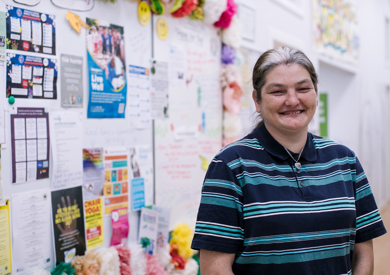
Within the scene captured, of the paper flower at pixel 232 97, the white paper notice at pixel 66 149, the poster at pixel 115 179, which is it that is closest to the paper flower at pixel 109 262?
the poster at pixel 115 179

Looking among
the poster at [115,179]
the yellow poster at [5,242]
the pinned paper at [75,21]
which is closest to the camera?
the yellow poster at [5,242]

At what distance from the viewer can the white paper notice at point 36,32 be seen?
5.14 feet

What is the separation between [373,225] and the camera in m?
1.27

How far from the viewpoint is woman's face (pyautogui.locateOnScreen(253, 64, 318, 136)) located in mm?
1188

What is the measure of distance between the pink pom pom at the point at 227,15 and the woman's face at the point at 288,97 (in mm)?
1483

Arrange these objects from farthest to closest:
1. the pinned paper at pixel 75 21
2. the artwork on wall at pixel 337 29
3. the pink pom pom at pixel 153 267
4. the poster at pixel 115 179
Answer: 1. the artwork on wall at pixel 337 29
2. the pink pom pom at pixel 153 267
3. the poster at pixel 115 179
4. the pinned paper at pixel 75 21

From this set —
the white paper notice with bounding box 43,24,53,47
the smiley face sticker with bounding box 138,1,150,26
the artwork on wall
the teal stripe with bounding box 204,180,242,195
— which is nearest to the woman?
the teal stripe with bounding box 204,180,242,195

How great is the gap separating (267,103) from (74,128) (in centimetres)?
91

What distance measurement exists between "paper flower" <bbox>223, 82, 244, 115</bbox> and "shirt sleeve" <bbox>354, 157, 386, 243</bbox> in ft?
4.80

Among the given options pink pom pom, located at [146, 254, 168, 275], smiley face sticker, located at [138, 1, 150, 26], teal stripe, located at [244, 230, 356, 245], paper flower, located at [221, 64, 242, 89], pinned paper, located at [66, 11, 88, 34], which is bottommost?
pink pom pom, located at [146, 254, 168, 275]

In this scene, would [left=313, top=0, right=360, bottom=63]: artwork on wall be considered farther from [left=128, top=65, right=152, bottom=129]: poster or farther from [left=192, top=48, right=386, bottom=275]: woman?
[left=192, top=48, right=386, bottom=275]: woman

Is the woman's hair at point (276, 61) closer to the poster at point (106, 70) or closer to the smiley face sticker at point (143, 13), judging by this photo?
the poster at point (106, 70)

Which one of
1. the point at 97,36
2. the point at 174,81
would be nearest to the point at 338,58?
the point at 174,81

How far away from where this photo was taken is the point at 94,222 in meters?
1.84
